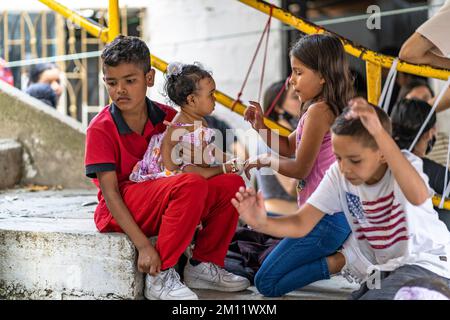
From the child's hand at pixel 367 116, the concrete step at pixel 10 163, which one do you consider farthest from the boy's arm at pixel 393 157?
the concrete step at pixel 10 163

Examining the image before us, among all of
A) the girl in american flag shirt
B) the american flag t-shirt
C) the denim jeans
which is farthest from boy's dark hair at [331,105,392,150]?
the denim jeans

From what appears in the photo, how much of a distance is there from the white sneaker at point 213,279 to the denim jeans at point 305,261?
0.09 metres

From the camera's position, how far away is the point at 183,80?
304 cm

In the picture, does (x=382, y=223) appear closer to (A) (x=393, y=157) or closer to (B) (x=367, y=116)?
(A) (x=393, y=157)

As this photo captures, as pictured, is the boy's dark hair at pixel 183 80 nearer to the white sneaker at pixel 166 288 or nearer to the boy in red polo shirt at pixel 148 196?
the boy in red polo shirt at pixel 148 196

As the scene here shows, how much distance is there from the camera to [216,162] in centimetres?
319

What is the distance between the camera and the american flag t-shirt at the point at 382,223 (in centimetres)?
258

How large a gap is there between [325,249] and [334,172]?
0.47 metres

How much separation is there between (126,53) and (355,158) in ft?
3.51

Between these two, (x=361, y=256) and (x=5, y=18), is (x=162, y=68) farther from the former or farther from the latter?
(x=5, y=18)

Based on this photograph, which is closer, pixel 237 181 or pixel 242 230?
pixel 237 181
